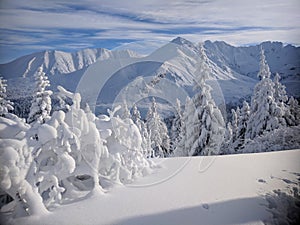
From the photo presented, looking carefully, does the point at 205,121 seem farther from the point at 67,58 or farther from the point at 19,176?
the point at 19,176

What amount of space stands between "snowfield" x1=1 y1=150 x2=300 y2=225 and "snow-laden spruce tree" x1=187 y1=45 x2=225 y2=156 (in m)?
6.87

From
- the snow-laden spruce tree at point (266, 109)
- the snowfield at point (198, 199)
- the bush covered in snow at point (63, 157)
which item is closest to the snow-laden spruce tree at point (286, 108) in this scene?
the snow-laden spruce tree at point (266, 109)

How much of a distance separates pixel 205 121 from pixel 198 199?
862cm

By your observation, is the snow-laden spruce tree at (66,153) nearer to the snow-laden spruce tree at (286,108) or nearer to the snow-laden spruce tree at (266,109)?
the snow-laden spruce tree at (266,109)

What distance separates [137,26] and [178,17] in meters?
0.70

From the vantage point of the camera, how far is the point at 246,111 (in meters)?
20.8

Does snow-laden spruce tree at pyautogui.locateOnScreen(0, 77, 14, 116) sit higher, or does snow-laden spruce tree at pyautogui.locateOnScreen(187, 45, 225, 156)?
snow-laden spruce tree at pyautogui.locateOnScreen(0, 77, 14, 116)

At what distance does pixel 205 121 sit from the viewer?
13125 mm

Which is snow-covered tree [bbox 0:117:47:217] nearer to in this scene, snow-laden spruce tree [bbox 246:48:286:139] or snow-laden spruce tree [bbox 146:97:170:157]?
snow-laden spruce tree [bbox 246:48:286:139]

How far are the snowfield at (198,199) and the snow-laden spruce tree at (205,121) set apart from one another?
271 inches

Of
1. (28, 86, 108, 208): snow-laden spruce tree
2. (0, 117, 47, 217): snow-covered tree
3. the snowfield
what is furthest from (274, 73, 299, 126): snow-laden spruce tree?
(0, 117, 47, 217): snow-covered tree

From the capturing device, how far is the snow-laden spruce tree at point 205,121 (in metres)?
13.0

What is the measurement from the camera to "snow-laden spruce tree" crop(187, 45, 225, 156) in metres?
13.0

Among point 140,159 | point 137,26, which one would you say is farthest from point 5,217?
point 137,26
